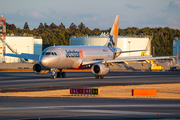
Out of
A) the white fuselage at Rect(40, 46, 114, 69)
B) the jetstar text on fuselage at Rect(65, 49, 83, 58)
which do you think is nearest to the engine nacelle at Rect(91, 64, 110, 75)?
the white fuselage at Rect(40, 46, 114, 69)

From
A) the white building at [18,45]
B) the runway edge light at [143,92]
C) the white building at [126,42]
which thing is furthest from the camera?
the white building at [126,42]

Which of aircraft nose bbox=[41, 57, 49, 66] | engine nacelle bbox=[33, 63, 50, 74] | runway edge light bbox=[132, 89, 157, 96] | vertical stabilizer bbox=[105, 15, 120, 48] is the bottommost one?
runway edge light bbox=[132, 89, 157, 96]

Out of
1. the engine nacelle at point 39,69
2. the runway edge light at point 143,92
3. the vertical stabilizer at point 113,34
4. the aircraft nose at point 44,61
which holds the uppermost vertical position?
the vertical stabilizer at point 113,34

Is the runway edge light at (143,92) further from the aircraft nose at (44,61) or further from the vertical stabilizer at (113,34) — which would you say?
the vertical stabilizer at (113,34)

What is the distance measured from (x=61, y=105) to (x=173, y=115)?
758cm

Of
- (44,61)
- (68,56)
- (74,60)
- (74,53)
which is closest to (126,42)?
(74,53)

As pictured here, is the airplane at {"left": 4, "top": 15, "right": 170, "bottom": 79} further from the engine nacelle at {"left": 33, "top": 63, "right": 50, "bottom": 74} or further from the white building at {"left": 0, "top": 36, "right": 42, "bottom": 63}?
the white building at {"left": 0, "top": 36, "right": 42, "bottom": 63}

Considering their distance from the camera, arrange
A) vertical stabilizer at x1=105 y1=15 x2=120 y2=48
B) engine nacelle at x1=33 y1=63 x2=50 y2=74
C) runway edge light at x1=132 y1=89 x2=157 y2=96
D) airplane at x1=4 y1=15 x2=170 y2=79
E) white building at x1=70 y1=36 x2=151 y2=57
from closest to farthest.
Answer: runway edge light at x1=132 y1=89 x2=157 y2=96
airplane at x1=4 y1=15 x2=170 y2=79
engine nacelle at x1=33 y1=63 x2=50 y2=74
vertical stabilizer at x1=105 y1=15 x2=120 y2=48
white building at x1=70 y1=36 x2=151 y2=57

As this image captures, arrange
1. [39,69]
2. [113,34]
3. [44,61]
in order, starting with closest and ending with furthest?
[44,61] < [39,69] < [113,34]

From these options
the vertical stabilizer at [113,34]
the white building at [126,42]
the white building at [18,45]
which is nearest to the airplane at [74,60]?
the vertical stabilizer at [113,34]

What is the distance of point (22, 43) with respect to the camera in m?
117

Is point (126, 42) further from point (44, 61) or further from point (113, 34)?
point (44, 61)

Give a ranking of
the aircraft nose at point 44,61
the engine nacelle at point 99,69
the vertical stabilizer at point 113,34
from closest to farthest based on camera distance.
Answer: the aircraft nose at point 44,61
the engine nacelle at point 99,69
the vertical stabilizer at point 113,34

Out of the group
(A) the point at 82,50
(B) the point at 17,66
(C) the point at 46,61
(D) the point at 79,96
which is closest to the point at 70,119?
(D) the point at 79,96
